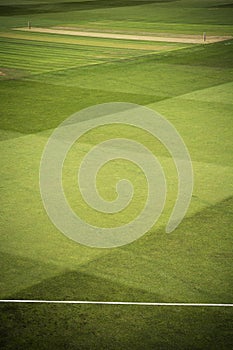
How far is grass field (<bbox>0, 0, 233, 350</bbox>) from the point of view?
7.31 m

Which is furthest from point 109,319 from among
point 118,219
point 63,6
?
point 63,6

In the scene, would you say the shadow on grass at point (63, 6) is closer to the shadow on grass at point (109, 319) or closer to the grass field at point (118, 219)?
the grass field at point (118, 219)

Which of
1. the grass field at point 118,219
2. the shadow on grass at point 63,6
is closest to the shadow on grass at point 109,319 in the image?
the grass field at point 118,219

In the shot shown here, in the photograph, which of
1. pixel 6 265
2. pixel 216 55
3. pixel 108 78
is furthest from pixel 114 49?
pixel 6 265

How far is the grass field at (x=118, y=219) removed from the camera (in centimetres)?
731

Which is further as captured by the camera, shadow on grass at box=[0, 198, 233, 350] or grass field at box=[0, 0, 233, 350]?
grass field at box=[0, 0, 233, 350]

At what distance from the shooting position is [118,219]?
1027 centimetres

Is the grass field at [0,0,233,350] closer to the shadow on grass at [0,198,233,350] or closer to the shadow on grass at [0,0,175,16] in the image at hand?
the shadow on grass at [0,198,233,350]

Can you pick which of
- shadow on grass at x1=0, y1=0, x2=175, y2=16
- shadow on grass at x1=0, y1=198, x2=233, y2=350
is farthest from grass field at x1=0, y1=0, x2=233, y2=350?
shadow on grass at x1=0, y1=0, x2=175, y2=16

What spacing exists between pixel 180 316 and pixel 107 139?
707 cm

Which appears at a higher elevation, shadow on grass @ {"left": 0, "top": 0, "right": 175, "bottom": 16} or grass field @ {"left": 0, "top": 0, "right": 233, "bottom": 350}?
shadow on grass @ {"left": 0, "top": 0, "right": 175, "bottom": 16}

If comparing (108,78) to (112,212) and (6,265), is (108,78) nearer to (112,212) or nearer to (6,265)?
(112,212)

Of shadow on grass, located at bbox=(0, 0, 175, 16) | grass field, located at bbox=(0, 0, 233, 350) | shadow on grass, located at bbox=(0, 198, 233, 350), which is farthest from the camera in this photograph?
shadow on grass, located at bbox=(0, 0, 175, 16)

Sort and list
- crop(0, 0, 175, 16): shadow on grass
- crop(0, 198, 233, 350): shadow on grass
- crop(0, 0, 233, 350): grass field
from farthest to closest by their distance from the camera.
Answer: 1. crop(0, 0, 175, 16): shadow on grass
2. crop(0, 0, 233, 350): grass field
3. crop(0, 198, 233, 350): shadow on grass
